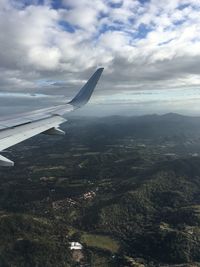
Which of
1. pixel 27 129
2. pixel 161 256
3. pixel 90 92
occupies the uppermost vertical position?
pixel 90 92

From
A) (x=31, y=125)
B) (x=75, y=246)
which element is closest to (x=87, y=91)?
(x=31, y=125)

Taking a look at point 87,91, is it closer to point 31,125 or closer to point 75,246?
point 31,125

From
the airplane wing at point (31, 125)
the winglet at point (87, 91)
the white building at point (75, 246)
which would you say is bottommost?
the white building at point (75, 246)

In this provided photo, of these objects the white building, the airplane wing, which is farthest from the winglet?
the white building

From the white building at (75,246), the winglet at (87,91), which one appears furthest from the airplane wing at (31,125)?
the white building at (75,246)

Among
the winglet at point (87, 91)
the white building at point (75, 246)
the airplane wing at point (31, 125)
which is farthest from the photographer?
the white building at point (75, 246)

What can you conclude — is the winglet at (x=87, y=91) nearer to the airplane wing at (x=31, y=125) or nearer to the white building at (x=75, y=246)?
the airplane wing at (x=31, y=125)

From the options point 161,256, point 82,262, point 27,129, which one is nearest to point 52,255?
point 82,262

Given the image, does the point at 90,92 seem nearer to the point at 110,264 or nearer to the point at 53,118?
the point at 53,118
